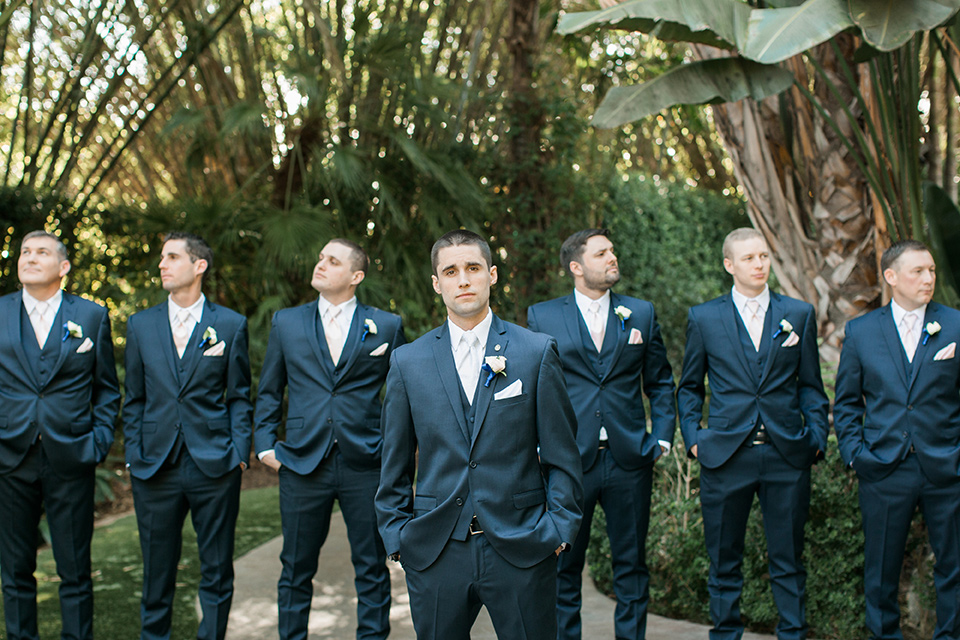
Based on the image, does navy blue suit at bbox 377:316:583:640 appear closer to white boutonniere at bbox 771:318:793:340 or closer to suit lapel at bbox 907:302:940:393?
white boutonniere at bbox 771:318:793:340

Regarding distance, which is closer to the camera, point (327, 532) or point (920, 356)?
point (920, 356)

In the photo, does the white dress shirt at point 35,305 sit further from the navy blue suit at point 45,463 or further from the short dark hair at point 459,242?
the short dark hair at point 459,242

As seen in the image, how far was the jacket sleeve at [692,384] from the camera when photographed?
12.2 ft

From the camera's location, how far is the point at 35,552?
364 centimetres

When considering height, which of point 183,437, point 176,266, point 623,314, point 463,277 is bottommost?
point 183,437

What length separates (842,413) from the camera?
3580mm

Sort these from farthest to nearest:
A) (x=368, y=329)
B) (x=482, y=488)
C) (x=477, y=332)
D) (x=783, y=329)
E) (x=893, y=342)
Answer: (x=368, y=329) → (x=783, y=329) → (x=893, y=342) → (x=477, y=332) → (x=482, y=488)

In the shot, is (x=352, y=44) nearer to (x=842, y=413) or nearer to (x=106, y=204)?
(x=106, y=204)

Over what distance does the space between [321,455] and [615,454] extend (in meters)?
1.27

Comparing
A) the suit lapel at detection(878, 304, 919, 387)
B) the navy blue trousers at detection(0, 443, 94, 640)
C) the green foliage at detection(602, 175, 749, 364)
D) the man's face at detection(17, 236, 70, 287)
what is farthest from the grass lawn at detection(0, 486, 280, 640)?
the green foliage at detection(602, 175, 749, 364)

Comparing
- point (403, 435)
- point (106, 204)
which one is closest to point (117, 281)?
point (106, 204)

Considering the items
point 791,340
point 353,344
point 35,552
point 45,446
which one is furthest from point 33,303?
point 791,340

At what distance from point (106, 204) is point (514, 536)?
617cm

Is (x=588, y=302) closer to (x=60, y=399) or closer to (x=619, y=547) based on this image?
(x=619, y=547)
